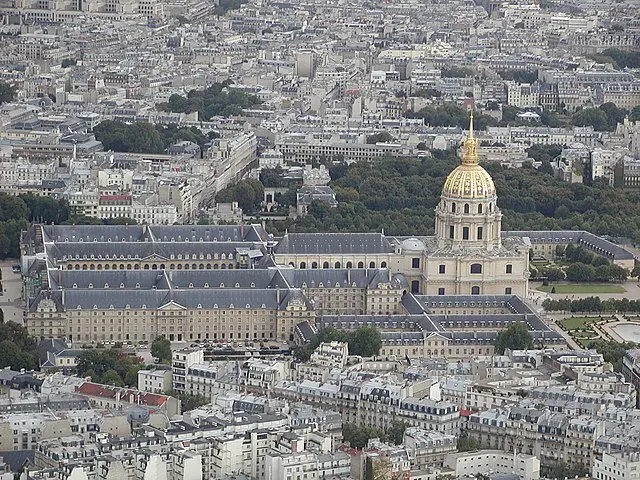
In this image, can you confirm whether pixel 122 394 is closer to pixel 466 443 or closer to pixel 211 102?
pixel 466 443

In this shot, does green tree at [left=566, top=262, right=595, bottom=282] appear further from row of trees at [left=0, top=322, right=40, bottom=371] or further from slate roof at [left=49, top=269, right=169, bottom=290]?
row of trees at [left=0, top=322, right=40, bottom=371]

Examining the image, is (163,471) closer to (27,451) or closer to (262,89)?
(27,451)

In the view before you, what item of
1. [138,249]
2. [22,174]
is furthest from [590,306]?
[22,174]

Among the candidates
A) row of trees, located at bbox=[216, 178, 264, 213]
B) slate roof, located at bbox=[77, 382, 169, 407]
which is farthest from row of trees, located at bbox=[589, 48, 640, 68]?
slate roof, located at bbox=[77, 382, 169, 407]

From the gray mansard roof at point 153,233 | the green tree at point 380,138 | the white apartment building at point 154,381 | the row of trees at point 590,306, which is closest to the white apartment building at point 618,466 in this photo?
the white apartment building at point 154,381

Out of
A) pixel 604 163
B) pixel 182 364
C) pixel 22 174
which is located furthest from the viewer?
pixel 604 163
